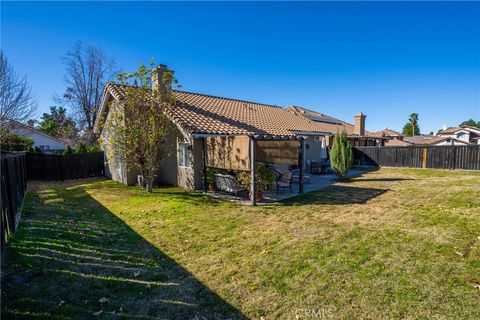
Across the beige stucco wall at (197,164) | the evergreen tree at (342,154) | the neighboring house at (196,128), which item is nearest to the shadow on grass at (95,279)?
the beige stucco wall at (197,164)

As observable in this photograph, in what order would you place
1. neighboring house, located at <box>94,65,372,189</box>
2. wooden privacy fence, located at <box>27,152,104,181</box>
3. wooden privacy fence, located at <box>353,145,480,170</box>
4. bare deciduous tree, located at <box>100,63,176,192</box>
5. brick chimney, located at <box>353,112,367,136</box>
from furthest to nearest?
1. brick chimney, located at <box>353,112,367,136</box>
2. wooden privacy fence, located at <box>353,145,480,170</box>
3. wooden privacy fence, located at <box>27,152,104,181</box>
4. neighboring house, located at <box>94,65,372,189</box>
5. bare deciduous tree, located at <box>100,63,176,192</box>

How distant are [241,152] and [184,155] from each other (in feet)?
13.2

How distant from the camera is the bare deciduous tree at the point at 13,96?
1736 centimetres

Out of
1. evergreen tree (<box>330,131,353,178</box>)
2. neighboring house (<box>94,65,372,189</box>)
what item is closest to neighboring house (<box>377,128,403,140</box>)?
neighboring house (<box>94,65,372,189</box>)

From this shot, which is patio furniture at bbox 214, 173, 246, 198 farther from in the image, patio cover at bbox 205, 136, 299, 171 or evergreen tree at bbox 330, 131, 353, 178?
evergreen tree at bbox 330, 131, 353, 178

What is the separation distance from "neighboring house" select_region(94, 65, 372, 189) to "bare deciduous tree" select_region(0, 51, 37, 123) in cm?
642

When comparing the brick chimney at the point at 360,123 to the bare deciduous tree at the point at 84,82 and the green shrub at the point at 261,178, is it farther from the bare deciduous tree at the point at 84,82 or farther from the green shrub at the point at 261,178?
the bare deciduous tree at the point at 84,82

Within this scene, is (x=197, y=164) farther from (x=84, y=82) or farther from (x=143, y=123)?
(x=84, y=82)

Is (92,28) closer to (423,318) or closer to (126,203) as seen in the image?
(126,203)

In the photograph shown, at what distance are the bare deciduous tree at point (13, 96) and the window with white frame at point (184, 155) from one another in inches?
585

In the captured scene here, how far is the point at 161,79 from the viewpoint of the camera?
13320 millimetres
